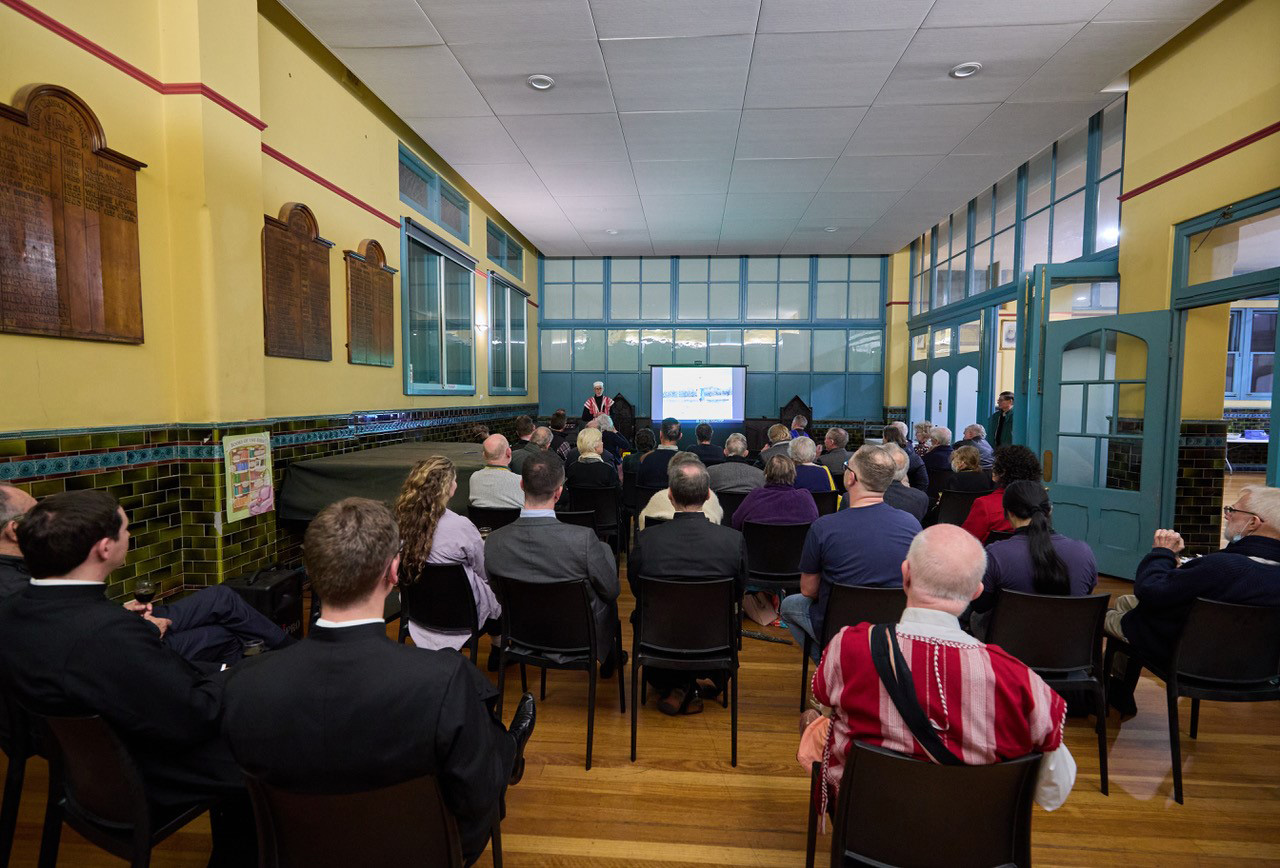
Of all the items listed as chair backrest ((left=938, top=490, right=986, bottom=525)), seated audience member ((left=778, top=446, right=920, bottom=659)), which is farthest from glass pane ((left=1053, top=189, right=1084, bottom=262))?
seated audience member ((left=778, top=446, right=920, bottom=659))

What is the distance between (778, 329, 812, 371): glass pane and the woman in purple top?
27.1ft

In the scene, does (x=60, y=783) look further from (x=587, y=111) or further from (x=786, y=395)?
(x=786, y=395)

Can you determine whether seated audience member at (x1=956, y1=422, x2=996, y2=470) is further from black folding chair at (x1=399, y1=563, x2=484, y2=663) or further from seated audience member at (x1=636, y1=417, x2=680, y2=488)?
black folding chair at (x1=399, y1=563, x2=484, y2=663)

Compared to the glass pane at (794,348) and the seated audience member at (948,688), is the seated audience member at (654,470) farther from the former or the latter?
the glass pane at (794,348)

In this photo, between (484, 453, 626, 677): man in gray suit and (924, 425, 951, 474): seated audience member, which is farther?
(924, 425, 951, 474): seated audience member

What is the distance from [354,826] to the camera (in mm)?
1101

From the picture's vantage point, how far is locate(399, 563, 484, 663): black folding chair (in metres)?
2.32

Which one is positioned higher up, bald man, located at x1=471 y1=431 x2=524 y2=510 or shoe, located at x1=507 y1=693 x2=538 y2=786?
bald man, located at x1=471 y1=431 x2=524 y2=510

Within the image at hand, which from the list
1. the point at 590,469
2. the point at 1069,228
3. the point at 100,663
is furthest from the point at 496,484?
the point at 1069,228

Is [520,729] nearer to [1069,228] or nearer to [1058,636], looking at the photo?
[1058,636]

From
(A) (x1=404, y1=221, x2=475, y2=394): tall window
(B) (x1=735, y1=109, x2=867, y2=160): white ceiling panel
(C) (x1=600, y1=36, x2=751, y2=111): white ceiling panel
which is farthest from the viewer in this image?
(A) (x1=404, y1=221, x2=475, y2=394): tall window

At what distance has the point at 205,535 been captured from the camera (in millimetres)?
3287

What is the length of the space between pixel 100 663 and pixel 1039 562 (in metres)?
2.77

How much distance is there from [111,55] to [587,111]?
3.20 metres
